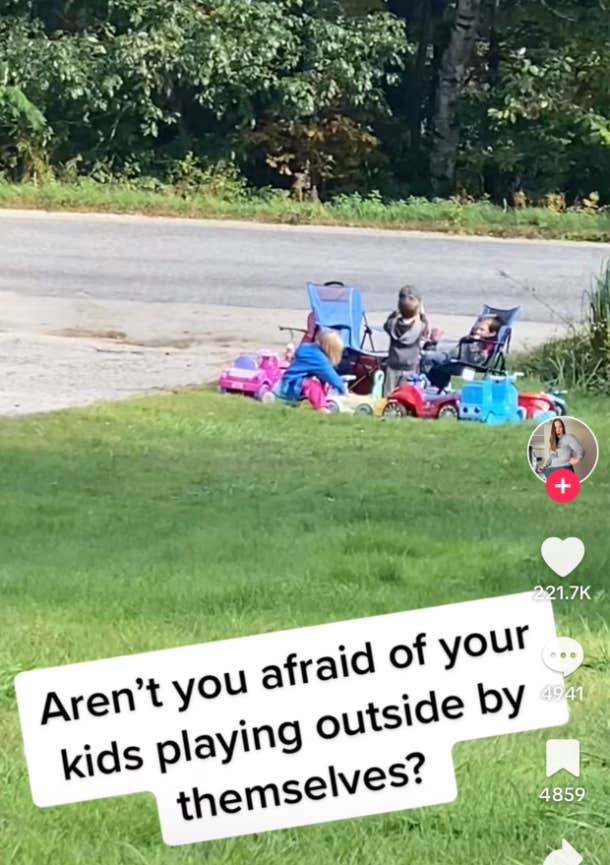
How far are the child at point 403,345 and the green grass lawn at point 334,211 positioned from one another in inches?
465

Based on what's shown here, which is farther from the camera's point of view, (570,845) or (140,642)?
(140,642)

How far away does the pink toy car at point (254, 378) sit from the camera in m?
9.08

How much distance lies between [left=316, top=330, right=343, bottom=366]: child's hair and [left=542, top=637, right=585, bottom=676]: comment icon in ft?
20.4

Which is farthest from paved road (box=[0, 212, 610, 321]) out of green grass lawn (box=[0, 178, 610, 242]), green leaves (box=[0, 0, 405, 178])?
green leaves (box=[0, 0, 405, 178])

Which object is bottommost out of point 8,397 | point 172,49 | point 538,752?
point 8,397

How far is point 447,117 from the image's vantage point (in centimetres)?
2484

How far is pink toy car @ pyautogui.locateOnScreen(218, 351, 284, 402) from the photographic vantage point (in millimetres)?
9078

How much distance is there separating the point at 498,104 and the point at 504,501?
19676 mm

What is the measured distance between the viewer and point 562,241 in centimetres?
2005

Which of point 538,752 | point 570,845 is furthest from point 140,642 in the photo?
point 570,845

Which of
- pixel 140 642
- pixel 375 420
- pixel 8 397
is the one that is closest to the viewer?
pixel 140 642

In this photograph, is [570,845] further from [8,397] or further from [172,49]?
[172,49]

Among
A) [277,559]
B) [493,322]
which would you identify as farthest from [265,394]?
[277,559]
